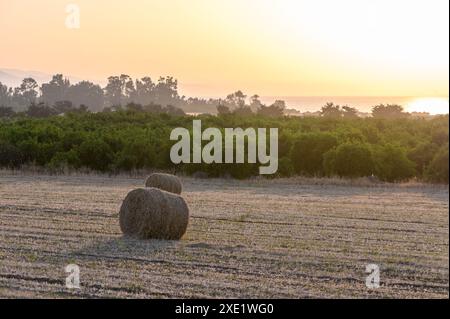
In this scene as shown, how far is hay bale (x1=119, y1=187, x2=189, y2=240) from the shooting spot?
16.8m

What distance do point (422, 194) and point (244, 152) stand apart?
37.2 ft

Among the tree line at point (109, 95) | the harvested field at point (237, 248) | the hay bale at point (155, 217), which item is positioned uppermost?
the tree line at point (109, 95)

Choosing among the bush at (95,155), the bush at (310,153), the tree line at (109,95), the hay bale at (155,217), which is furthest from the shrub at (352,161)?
the tree line at (109,95)

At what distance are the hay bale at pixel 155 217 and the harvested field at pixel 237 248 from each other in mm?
347

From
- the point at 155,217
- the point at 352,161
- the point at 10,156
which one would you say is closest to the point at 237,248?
the point at 155,217

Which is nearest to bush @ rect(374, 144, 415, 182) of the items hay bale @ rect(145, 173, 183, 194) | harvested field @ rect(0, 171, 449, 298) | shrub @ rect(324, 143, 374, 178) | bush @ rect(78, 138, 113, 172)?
shrub @ rect(324, 143, 374, 178)

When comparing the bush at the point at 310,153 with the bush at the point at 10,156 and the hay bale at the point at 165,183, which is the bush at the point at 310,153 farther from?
the bush at the point at 10,156

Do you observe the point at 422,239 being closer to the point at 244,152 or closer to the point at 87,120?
the point at 244,152

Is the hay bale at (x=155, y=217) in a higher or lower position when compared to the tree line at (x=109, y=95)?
lower

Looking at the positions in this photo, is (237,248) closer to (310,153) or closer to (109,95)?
(310,153)

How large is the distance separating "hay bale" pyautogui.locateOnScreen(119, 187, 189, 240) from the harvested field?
35 cm

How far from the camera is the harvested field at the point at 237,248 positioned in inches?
455

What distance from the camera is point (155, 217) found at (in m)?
16.9

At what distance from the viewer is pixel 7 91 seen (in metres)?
183
